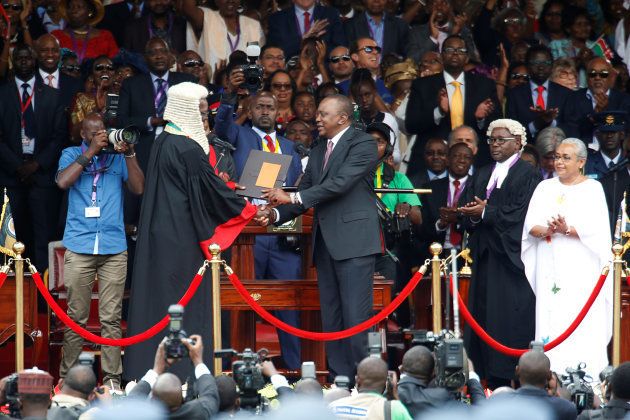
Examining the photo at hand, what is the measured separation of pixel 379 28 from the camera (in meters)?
18.8

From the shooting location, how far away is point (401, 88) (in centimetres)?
1795

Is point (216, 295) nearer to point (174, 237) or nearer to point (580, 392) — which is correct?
point (174, 237)

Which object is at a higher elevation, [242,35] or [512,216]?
[242,35]

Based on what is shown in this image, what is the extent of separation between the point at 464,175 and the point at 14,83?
4802 millimetres

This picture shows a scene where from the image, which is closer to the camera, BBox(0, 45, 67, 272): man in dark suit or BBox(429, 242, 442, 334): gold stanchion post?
BBox(429, 242, 442, 334): gold stanchion post

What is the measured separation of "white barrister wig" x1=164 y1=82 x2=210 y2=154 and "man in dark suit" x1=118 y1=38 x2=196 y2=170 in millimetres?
2315

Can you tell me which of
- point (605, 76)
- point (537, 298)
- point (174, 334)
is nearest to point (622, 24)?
point (605, 76)

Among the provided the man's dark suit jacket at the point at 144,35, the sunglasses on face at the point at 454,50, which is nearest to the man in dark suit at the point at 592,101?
the sunglasses on face at the point at 454,50

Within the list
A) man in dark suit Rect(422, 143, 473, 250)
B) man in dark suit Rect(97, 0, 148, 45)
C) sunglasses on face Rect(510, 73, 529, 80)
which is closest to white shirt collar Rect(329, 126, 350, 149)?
man in dark suit Rect(422, 143, 473, 250)

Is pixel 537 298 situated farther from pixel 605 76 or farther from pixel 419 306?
pixel 605 76

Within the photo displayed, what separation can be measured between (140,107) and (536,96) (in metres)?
4.60

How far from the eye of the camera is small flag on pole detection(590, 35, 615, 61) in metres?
19.7

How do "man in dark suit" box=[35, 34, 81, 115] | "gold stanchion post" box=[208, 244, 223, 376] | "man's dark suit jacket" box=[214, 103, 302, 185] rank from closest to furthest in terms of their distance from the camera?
"gold stanchion post" box=[208, 244, 223, 376], "man's dark suit jacket" box=[214, 103, 302, 185], "man in dark suit" box=[35, 34, 81, 115]

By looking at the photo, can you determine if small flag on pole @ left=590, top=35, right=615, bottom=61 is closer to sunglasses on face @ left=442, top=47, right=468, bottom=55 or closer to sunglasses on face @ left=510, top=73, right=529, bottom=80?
sunglasses on face @ left=510, top=73, right=529, bottom=80
